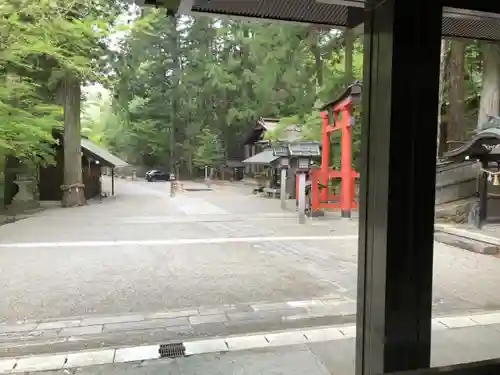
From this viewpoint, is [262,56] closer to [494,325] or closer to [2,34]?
[2,34]

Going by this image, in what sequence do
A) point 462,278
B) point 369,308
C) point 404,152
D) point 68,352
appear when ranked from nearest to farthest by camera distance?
point 404,152 < point 369,308 < point 68,352 < point 462,278

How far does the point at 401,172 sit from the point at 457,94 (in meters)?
13.0

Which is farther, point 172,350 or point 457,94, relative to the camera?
point 457,94

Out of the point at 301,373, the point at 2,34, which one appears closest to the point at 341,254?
the point at 301,373

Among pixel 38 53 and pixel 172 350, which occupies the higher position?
pixel 38 53

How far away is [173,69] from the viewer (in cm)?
3216

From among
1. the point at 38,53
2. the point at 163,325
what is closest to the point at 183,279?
the point at 163,325

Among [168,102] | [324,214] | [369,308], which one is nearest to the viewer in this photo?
[369,308]

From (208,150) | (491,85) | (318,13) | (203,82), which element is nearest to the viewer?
(318,13)

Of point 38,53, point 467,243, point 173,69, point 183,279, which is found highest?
point 173,69

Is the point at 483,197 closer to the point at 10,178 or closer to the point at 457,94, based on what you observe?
the point at 457,94

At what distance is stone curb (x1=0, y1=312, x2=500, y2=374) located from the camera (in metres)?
3.25

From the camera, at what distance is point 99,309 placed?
15.5 feet

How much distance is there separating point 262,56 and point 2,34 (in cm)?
880
